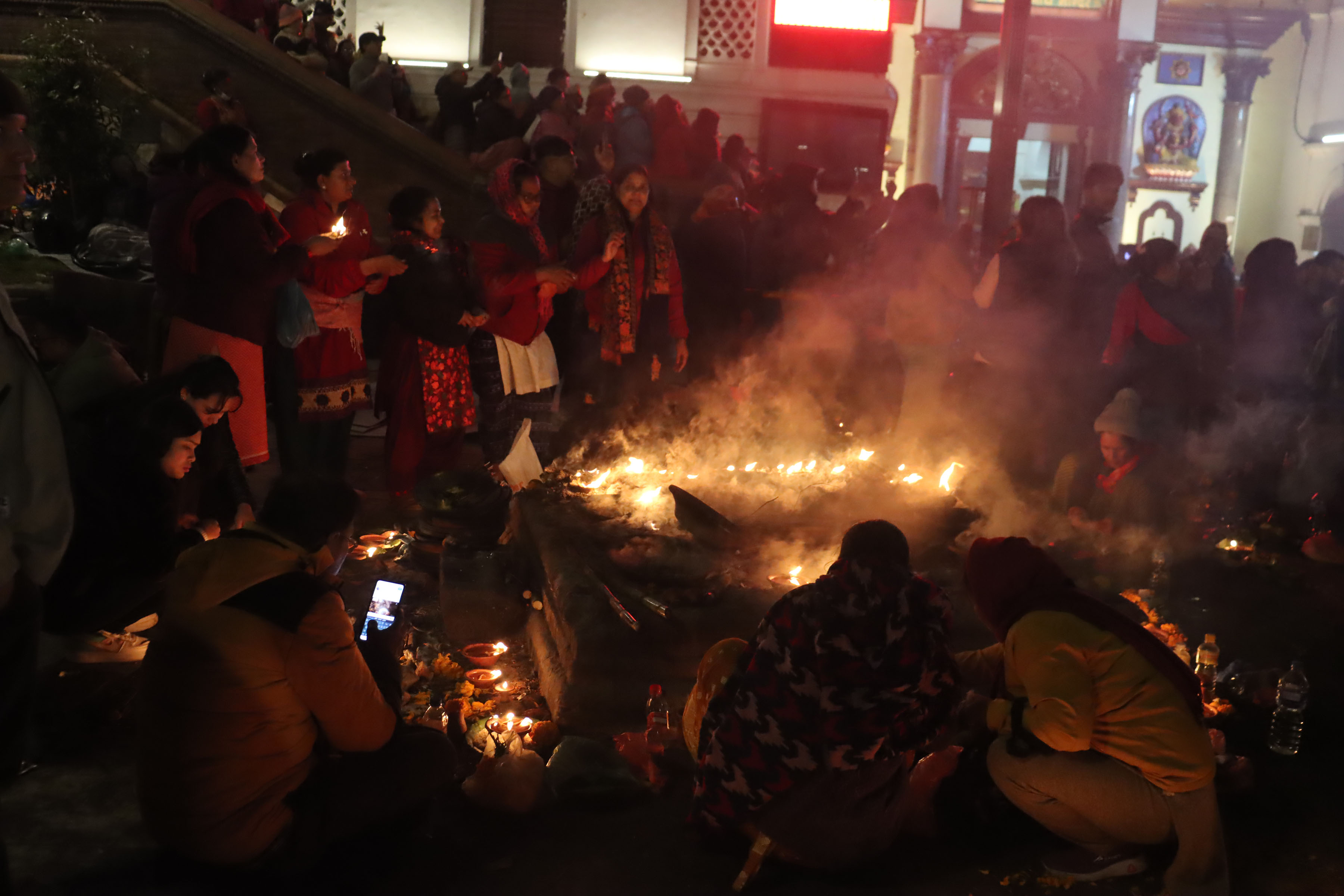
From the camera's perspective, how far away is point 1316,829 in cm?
393

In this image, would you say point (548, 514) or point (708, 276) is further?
point (708, 276)

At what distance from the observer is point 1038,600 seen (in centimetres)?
342

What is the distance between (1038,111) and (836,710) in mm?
21976

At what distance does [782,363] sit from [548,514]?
3.18 metres

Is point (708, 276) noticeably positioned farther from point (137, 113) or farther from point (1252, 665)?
point (137, 113)

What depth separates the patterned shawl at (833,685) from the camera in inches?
127

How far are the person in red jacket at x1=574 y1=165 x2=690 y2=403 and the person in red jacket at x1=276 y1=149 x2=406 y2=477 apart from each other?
4.51 feet

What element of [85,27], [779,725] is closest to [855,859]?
[779,725]

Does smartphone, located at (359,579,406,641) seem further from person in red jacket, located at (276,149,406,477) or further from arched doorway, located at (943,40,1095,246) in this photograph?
arched doorway, located at (943,40,1095,246)

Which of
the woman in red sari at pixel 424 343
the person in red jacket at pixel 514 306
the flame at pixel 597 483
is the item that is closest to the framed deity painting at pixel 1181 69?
the person in red jacket at pixel 514 306

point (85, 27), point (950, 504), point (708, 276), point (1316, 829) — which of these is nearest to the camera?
point (1316, 829)

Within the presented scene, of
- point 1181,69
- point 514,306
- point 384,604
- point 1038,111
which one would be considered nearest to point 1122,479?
point 514,306

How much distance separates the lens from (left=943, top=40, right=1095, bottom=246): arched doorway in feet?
72.5

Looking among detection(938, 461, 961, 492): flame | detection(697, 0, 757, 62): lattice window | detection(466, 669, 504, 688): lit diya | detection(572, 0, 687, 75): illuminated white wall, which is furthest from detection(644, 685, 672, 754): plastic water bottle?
detection(697, 0, 757, 62): lattice window
